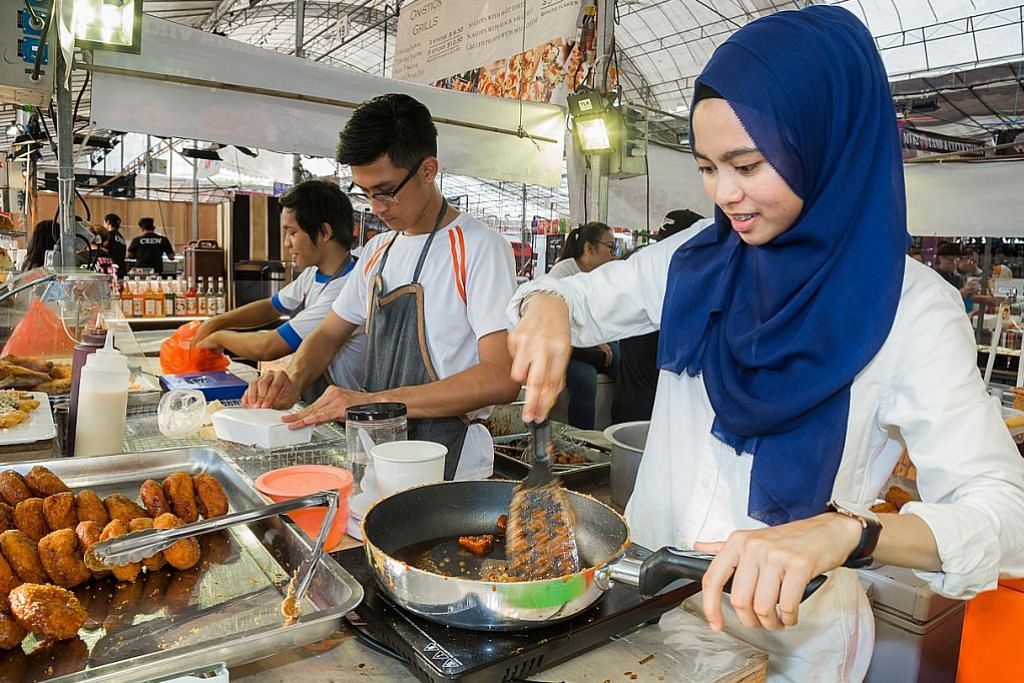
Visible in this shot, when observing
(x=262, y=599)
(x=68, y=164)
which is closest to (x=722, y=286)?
(x=262, y=599)

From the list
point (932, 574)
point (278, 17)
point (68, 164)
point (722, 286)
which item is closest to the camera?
point (932, 574)

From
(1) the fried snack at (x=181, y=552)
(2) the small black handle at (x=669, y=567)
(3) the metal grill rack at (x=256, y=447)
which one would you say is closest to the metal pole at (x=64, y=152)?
(3) the metal grill rack at (x=256, y=447)

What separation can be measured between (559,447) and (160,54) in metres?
2.36

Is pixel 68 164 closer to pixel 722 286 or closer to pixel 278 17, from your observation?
pixel 722 286

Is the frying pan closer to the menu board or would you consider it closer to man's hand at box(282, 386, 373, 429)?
man's hand at box(282, 386, 373, 429)

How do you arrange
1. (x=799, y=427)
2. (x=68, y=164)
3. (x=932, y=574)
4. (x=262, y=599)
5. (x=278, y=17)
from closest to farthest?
(x=932, y=574) → (x=262, y=599) → (x=799, y=427) → (x=68, y=164) → (x=278, y=17)

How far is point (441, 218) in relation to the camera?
2346mm

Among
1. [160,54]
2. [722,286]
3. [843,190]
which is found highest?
[160,54]

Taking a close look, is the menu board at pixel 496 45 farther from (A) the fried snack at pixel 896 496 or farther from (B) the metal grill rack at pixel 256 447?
(A) the fried snack at pixel 896 496

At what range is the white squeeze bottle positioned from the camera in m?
1.85

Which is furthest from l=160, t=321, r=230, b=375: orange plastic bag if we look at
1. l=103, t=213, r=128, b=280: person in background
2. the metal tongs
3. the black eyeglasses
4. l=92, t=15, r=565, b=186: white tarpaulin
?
l=103, t=213, r=128, b=280: person in background

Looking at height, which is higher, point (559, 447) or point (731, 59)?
point (731, 59)

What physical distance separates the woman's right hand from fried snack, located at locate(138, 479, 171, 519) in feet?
2.43

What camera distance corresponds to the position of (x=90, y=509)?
130 centimetres
